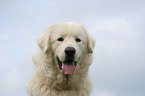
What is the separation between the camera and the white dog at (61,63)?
7999 millimetres

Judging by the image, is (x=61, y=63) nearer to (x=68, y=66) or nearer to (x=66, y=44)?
(x=68, y=66)

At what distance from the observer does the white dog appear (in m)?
8.00

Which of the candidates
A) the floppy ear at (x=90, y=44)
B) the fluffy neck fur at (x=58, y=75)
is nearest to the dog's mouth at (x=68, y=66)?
the fluffy neck fur at (x=58, y=75)

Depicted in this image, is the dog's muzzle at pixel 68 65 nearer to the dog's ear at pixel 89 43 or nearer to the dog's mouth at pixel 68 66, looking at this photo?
the dog's mouth at pixel 68 66

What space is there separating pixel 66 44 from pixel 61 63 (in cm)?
67

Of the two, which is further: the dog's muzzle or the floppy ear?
the floppy ear

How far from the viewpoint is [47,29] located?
336 inches

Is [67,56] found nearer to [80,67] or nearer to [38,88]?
[80,67]

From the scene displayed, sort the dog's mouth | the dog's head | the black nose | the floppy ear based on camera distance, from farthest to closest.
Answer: the floppy ear → the dog's mouth → the dog's head → the black nose

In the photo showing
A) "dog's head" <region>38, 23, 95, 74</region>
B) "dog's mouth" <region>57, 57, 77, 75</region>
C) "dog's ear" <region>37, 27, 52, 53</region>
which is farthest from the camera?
"dog's ear" <region>37, 27, 52, 53</region>

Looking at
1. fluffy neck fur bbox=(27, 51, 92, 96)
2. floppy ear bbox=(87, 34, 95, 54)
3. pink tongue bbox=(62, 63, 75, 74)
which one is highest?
floppy ear bbox=(87, 34, 95, 54)

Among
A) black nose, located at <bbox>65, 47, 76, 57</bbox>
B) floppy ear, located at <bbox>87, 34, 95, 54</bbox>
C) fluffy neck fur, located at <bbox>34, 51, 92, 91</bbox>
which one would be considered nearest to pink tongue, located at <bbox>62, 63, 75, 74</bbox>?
fluffy neck fur, located at <bbox>34, 51, 92, 91</bbox>

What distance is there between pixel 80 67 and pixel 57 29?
1.49 metres

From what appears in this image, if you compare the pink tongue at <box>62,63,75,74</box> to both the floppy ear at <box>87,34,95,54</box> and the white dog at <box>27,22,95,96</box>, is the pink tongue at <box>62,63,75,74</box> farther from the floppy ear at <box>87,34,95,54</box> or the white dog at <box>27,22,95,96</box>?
the floppy ear at <box>87,34,95,54</box>
